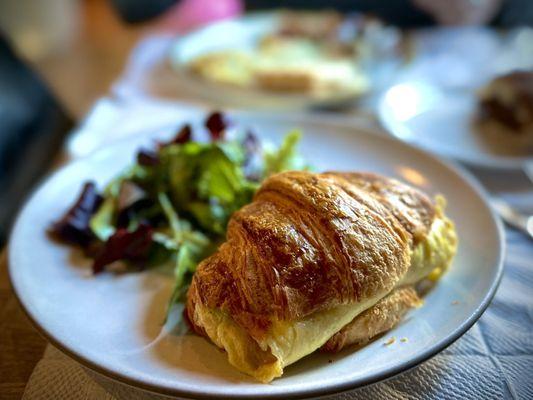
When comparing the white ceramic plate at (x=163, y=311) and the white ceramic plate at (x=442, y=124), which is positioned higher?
the white ceramic plate at (x=163, y=311)

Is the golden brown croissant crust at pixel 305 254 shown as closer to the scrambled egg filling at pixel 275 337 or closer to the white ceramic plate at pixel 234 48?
the scrambled egg filling at pixel 275 337

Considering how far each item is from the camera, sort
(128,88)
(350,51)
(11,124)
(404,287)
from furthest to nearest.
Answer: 1. (350,51)
2. (128,88)
3. (11,124)
4. (404,287)

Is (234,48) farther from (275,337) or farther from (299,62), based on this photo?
(275,337)

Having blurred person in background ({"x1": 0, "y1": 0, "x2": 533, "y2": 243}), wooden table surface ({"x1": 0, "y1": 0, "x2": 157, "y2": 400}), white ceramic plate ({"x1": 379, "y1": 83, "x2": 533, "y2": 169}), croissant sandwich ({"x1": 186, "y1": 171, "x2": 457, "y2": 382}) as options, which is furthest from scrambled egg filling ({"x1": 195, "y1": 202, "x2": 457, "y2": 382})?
blurred person in background ({"x1": 0, "y1": 0, "x2": 533, "y2": 243})

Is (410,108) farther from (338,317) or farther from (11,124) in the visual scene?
(11,124)

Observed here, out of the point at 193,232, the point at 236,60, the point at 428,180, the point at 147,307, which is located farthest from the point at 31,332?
the point at 236,60

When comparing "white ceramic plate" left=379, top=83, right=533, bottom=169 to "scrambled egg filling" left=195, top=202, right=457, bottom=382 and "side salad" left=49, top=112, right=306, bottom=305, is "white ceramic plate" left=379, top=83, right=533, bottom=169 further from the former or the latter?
"scrambled egg filling" left=195, top=202, right=457, bottom=382

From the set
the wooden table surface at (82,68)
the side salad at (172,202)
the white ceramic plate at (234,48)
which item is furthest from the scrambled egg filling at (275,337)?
the white ceramic plate at (234,48)
